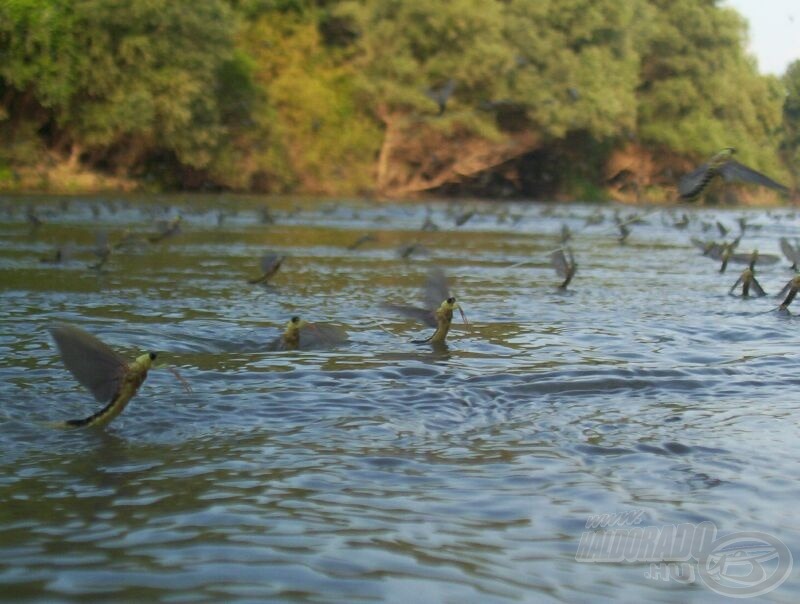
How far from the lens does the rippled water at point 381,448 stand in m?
2.60

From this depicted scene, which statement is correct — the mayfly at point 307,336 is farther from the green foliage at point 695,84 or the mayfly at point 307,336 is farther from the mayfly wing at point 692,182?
the green foliage at point 695,84

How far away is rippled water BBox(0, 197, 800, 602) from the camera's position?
8.52 ft

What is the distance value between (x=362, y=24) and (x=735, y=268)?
28320 millimetres

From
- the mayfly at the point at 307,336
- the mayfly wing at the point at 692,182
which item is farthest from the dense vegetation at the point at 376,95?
the mayfly at the point at 307,336

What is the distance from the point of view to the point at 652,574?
8.61 ft

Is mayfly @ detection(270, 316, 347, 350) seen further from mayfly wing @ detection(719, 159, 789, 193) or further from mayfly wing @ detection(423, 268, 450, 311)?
mayfly wing @ detection(719, 159, 789, 193)

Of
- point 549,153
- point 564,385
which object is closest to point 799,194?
point 549,153

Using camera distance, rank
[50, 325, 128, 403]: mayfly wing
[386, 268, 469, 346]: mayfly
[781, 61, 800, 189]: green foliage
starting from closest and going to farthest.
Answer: [50, 325, 128, 403]: mayfly wing, [386, 268, 469, 346]: mayfly, [781, 61, 800, 189]: green foliage

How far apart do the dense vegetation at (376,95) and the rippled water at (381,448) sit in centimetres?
1630

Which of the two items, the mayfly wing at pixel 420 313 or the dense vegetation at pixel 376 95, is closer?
the mayfly wing at pixel 420 313
